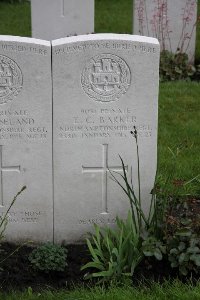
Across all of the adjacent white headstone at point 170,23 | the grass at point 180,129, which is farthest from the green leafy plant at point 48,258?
the adjacent white headstone at point 170,23

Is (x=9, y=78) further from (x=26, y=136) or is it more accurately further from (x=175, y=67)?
(x=175, y=67)

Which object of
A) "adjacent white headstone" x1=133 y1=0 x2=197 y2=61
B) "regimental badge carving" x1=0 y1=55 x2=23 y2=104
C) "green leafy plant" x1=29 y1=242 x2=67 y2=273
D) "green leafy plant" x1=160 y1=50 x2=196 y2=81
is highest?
"adjacent white headstone" x1=133 y1=0 x2=197 y2=61

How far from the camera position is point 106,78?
4.53 meters

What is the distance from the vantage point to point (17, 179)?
4664mm

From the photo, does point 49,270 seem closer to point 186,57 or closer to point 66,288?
point 66,288

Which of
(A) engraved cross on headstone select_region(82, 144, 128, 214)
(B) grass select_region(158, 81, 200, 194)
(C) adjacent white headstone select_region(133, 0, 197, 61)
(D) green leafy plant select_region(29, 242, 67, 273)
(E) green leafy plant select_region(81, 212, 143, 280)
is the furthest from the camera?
(C) adjacent white headstone select_region(133, 0, 197, 61)

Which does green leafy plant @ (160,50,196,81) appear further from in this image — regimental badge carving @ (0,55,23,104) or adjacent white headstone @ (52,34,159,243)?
regimental badge carving @ (0,55,23,104)

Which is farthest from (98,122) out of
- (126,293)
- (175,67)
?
(175,67)

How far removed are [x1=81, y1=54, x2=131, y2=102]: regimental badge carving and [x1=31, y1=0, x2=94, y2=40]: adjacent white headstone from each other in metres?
5.29

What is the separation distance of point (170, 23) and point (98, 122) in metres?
4.95

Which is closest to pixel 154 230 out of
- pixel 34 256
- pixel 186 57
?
pixel 34 256

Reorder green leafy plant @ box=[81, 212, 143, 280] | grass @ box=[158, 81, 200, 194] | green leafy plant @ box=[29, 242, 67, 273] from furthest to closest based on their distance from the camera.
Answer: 1. grass @ box=[158, 81, 200, 194]
2. green leafy plant @ box=[29, 242, 67, 273]
3. green leafy plant @ box=[81, 212, 143, 280]

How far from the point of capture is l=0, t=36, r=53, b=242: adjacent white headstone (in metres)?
4.45

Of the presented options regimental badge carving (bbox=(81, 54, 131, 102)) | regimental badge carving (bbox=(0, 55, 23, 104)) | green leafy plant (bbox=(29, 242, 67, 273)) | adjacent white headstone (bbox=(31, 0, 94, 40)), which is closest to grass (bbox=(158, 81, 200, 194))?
regimental badge carving (bbox=(81, 54, 131, 102))
